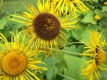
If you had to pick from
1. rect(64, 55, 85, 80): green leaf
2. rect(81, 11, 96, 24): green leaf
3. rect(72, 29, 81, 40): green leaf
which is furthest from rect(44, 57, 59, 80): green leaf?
rect(81, 11, 96, 24): green leaf

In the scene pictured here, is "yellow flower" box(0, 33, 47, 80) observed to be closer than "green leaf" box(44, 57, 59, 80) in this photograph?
Yes

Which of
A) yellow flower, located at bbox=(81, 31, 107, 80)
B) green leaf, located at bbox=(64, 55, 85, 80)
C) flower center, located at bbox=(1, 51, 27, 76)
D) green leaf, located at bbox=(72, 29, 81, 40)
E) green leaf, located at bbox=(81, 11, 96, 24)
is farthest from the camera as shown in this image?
green leaf, located at bbox=(81, 11, 96, 24)

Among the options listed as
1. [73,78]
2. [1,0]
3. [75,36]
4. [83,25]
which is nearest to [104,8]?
[83,25]

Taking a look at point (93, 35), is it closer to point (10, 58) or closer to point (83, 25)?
point (10, 58)

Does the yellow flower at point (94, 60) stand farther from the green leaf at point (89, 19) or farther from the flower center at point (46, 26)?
the green leaf at point (89, 19)

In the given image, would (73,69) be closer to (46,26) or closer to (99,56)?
(99,56)

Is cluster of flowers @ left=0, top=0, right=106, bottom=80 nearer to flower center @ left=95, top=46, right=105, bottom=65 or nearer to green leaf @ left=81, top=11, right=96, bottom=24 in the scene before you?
flower center @ left=95, top=46, right=105, bottom=65

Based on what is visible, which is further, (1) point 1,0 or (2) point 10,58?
(1) point 1,0
